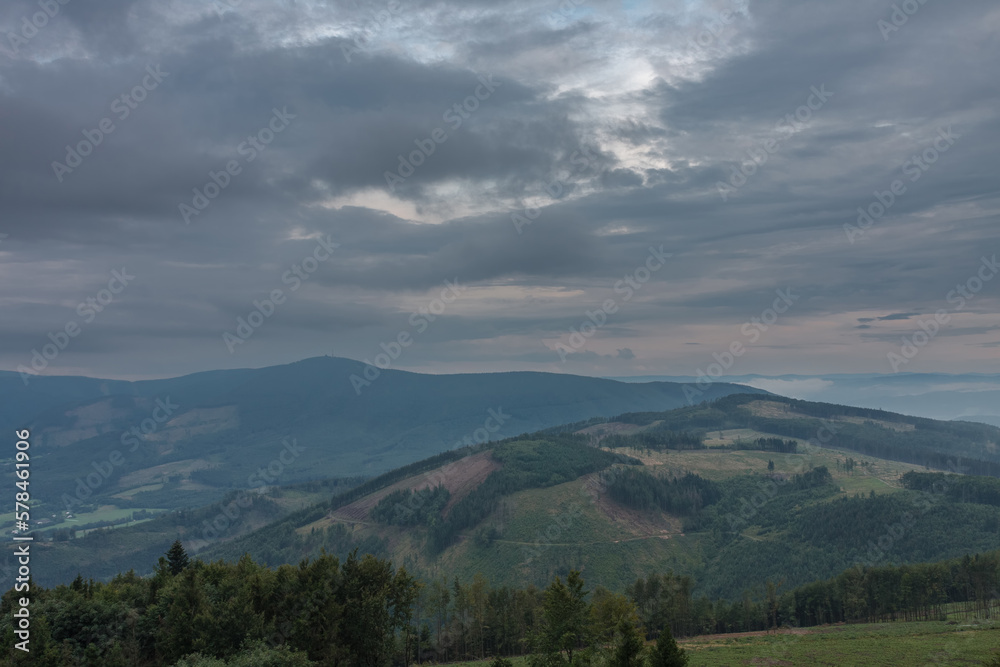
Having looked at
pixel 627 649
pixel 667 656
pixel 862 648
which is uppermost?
pixel 667 656

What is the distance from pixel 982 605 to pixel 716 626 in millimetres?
62165

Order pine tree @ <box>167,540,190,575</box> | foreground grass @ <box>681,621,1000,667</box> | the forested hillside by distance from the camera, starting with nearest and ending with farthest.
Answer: the forested hillside → foreground grass @ <box>681,621,1000,667</box> → pine tree @ <box>167,540,190,575</box>

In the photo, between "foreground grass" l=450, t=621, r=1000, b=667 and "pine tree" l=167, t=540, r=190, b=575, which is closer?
"foreground grass" l=450, t=621, r=1000, b=667

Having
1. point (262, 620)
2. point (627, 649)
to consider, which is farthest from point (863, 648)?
point (262, 620)

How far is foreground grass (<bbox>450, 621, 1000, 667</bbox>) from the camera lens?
75062mm

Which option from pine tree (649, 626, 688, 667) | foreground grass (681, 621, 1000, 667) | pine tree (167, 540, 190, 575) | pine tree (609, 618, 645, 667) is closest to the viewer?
pine tree (649, 626, 688, 667)

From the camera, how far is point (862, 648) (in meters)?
85.1

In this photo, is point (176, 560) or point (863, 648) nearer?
point (863, 648)

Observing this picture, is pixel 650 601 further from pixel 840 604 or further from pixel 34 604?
pixel 34 604

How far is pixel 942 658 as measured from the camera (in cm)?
7412

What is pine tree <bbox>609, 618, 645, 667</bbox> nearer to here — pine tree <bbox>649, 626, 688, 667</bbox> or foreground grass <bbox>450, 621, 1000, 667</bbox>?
pine tree <bbox>649, 626, 688, 667</bbox>

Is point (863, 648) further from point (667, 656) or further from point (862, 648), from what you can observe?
point (667, 656)

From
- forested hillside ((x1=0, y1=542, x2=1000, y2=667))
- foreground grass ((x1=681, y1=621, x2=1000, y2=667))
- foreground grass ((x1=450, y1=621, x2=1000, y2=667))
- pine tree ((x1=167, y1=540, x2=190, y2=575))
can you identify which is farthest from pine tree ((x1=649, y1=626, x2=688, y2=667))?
pine tree ((x1=167, y1=540, x2=190, y2=575))

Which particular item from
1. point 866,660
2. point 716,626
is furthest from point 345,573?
point 716,626
